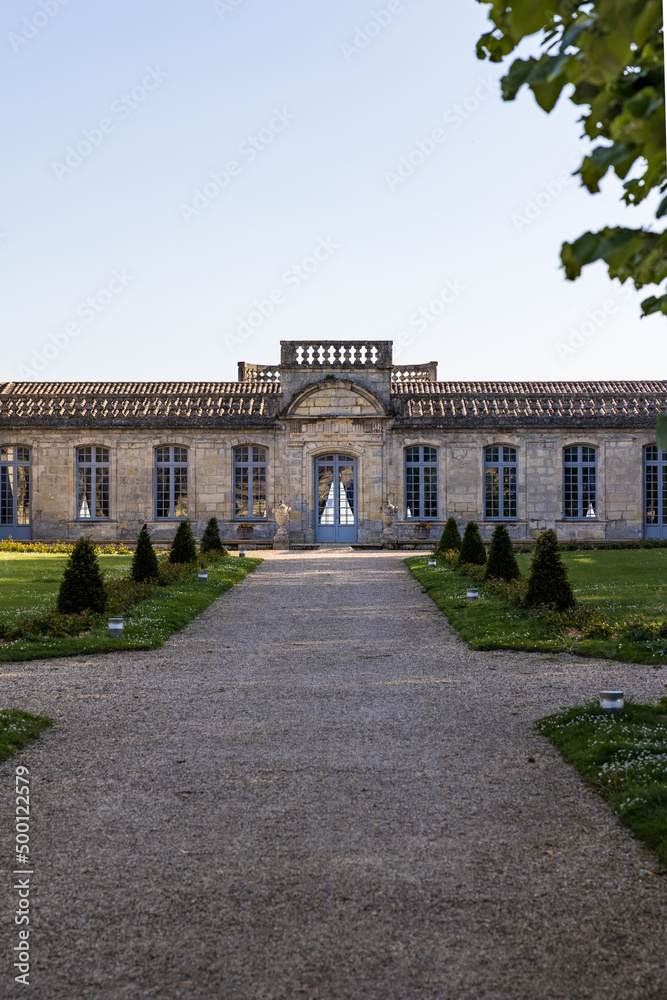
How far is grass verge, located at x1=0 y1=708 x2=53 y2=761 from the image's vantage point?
16.5 ft

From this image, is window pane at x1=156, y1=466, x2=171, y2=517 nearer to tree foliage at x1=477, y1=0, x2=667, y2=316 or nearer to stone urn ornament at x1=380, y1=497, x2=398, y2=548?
stone urn ornament at x1=380, y1=497, x2=398, y2=548

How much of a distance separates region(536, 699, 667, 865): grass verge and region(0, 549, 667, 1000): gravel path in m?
0.10

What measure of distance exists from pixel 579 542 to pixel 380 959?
21.6 metres

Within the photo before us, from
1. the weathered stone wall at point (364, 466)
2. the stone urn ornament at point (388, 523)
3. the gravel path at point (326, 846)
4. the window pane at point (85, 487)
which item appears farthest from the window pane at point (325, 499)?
the gravel path at point (326, 846)

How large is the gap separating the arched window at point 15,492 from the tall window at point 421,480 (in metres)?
10.7

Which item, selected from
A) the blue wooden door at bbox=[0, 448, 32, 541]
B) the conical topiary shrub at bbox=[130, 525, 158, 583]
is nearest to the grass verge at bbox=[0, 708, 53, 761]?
the conical topiary shrub at bbox=[130, 525, 158, 583]

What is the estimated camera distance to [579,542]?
76.6 feet

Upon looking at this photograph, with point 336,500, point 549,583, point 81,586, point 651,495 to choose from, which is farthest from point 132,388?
point 549,583

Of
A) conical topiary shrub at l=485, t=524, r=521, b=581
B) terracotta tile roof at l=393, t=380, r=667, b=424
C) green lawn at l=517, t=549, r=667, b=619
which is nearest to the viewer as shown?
green lawn at l=517, t=549, r=667, b=619

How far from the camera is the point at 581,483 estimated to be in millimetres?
24141

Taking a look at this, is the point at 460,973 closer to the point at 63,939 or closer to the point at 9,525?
the point at 63,939

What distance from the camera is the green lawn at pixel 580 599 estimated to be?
26.6 ft

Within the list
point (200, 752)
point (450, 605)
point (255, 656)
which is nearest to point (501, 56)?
point (200, 752)

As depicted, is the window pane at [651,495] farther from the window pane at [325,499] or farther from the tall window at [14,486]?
the tall window at [14,486]
